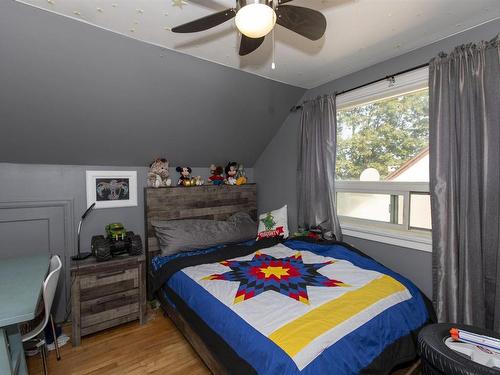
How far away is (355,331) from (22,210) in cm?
275

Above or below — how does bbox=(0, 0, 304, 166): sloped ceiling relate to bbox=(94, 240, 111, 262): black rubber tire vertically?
above

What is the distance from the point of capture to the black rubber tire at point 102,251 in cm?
223

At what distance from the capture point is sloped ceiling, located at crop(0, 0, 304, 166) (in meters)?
1.69

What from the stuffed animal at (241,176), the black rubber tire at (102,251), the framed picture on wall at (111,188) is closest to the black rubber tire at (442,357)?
the black rubber tire at (102,251)

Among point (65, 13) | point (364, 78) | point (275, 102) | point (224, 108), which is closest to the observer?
point (65, 13)

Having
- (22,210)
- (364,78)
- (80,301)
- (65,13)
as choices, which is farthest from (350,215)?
(22,210)

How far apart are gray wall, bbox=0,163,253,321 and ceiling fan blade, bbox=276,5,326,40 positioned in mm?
2248

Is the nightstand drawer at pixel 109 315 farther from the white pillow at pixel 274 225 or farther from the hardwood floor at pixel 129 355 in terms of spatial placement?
the white pillow at pixel 274 225

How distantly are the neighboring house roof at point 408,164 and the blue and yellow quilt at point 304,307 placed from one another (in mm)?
802

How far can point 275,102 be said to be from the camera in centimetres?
295

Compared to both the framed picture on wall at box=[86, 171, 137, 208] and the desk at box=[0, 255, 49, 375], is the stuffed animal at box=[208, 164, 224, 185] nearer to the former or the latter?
the framed picture on wall at box=[86, 171, 137, 208]

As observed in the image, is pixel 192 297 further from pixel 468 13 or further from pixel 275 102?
pixel 468 13

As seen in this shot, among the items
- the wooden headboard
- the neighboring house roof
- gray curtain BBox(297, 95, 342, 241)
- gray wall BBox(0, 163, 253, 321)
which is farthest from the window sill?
gray wall BBox(0, 163, 253, 321)

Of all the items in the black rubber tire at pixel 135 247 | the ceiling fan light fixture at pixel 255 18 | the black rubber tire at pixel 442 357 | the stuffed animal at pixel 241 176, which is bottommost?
the black rubber tire at pixel 442 357
